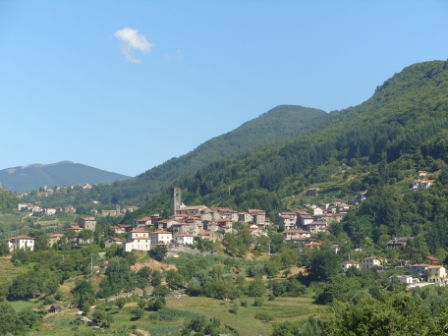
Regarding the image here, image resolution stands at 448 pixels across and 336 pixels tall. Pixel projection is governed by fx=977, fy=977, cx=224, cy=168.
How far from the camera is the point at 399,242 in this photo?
9050 centimetres

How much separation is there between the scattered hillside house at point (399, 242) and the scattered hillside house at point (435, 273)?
799cm

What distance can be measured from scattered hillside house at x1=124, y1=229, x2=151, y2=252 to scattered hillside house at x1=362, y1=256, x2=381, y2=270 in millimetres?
19185

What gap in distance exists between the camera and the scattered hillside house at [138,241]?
86.5 metres

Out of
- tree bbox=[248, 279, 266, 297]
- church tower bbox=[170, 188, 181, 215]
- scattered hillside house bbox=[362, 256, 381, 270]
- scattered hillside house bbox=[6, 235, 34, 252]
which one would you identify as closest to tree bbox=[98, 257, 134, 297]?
tree bbox=[248, 279, 266, 297]

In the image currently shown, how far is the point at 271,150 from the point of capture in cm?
15838

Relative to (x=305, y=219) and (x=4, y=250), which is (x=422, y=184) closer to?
(x=305, y=219)

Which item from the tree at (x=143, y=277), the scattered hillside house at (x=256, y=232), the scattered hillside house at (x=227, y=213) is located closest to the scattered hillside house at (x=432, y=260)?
the scattered hillside house at (x=256, y=232)

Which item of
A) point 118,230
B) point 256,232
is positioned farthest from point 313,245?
point 118,230

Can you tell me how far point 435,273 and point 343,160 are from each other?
176 feet

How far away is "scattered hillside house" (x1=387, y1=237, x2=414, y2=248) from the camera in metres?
89.9

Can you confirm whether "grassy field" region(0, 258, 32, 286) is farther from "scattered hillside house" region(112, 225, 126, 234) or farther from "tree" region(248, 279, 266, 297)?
"tree" region(248, 279, 266, 297)

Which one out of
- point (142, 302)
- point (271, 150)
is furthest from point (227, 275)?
point (271, 150)

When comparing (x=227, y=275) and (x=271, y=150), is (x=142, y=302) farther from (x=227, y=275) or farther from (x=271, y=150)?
(x=271, y=150)

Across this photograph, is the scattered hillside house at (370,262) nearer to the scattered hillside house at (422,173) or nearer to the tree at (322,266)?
the tree at (322,266)
